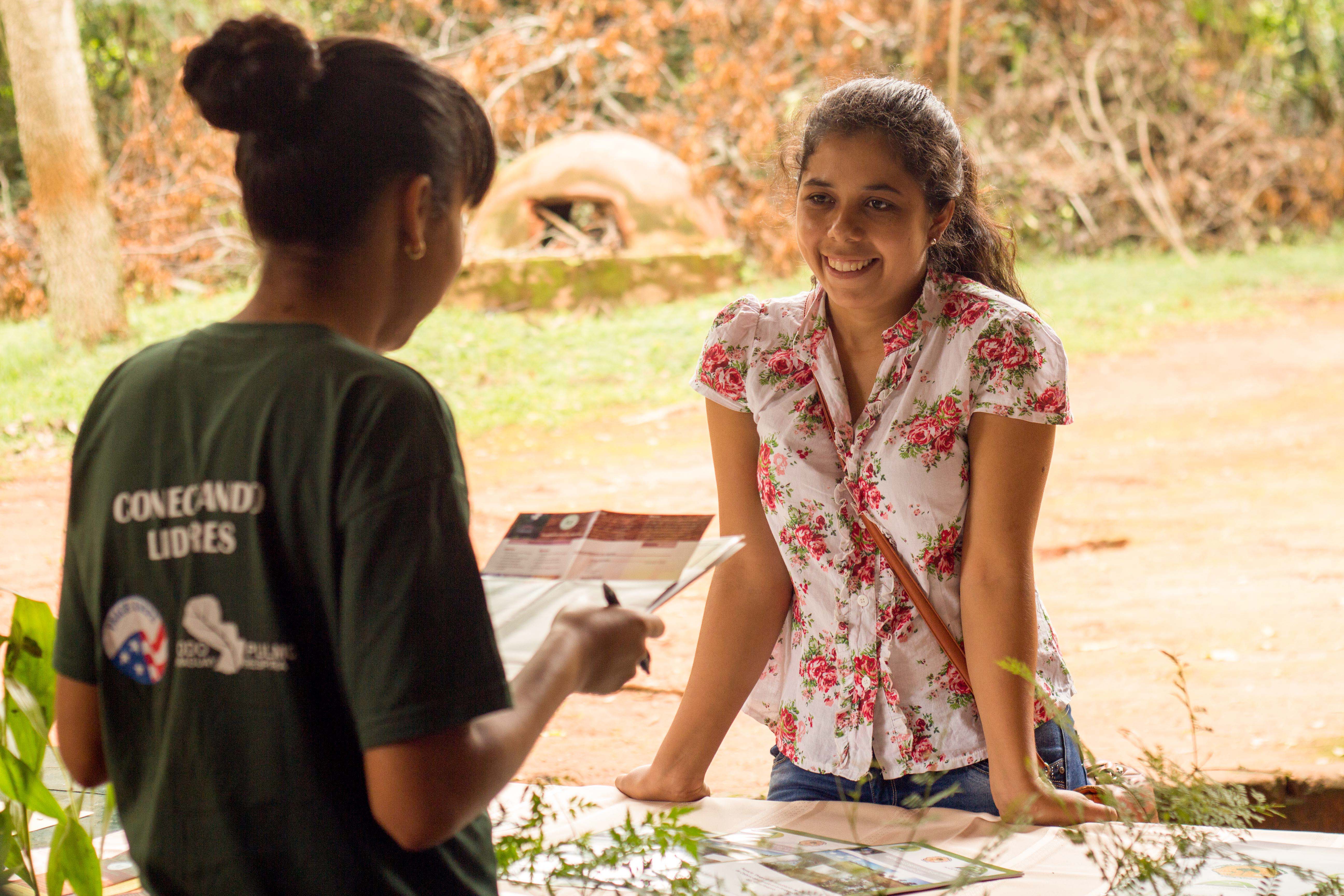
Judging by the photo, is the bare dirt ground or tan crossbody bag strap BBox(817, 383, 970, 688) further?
the bare dirt ground

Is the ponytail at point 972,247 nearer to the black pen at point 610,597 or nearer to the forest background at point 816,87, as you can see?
the black pen at point 610,597

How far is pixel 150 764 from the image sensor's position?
3.59ft

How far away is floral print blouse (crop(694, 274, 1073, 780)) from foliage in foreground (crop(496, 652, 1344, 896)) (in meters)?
0.22

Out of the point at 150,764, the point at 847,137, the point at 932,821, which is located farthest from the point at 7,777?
the point at 847,137

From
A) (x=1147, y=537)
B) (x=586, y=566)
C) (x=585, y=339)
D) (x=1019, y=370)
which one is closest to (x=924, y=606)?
(x=1019, y=370)

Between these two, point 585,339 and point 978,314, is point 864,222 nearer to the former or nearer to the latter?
point 978,314

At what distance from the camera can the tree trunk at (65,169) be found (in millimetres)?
8070

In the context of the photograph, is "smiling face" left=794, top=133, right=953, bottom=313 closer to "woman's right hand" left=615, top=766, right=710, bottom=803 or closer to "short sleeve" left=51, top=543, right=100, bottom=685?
"woman's right hand" left=615, top=766, right=710, bottom=803

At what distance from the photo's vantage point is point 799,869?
5.45ft

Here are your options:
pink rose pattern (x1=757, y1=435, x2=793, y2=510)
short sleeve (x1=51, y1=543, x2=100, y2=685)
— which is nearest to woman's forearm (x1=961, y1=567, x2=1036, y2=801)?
pink rose pattern (x1=757, y1=435, x2=793, y2=510)

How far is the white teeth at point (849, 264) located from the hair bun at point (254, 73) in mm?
1121

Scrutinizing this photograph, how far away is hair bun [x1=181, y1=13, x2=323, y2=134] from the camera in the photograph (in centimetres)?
105

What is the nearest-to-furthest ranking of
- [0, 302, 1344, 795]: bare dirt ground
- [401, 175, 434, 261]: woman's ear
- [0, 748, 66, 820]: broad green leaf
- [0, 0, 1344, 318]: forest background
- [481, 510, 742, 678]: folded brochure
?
[401, 175, 434, 261]: woman's ear < [481, 510, 742, 678]: folded brochure < [0, 748, 66, 820]: broad green leaf < [0, 302, 1344, 795]: bare dirt ground < [0, 0, 1344, 318]: forest background

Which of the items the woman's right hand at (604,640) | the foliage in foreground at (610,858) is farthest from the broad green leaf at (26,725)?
the woman's right hand at (604,640)
